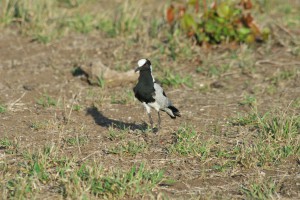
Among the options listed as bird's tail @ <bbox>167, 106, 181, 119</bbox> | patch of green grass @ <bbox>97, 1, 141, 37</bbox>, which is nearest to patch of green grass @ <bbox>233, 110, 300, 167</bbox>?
bird's tail @ <bbox>167, 106, 181, 119</bbox>

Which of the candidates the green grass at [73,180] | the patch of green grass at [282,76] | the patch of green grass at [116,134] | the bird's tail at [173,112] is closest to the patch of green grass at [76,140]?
the patch of green grass at [116,134]

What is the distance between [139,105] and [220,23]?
2.31 meters

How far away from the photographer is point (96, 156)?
6.15 m

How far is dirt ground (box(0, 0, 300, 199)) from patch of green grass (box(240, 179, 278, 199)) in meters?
0.08

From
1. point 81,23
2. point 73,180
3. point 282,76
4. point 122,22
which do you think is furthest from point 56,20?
point 73,180

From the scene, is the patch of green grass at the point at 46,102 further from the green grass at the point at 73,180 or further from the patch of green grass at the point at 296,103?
the patch of green grass at the point at 296,103

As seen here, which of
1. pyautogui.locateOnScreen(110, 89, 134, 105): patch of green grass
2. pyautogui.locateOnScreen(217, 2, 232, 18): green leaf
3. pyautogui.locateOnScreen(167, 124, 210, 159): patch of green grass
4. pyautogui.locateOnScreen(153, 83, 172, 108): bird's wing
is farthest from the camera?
pyautogui.locateOnScreen(217, 2, 232, 18): green leaf

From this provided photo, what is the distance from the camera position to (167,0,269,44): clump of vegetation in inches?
374

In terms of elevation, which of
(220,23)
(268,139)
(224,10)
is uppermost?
(224,10)

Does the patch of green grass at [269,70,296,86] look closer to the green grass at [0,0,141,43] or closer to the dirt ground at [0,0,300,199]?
the dirt ground at [0,0,300,199]

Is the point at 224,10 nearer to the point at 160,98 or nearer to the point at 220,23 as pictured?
the point at 220,23

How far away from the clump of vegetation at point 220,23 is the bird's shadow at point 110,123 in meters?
2.56

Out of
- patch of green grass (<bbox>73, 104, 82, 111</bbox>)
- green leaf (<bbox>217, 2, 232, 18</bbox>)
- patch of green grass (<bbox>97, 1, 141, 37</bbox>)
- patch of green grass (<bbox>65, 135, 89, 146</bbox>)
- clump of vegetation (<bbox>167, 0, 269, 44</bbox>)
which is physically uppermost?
green leaf (<bbox>217, 2, 232, 18</bbox>)

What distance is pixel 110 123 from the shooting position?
292 inches
